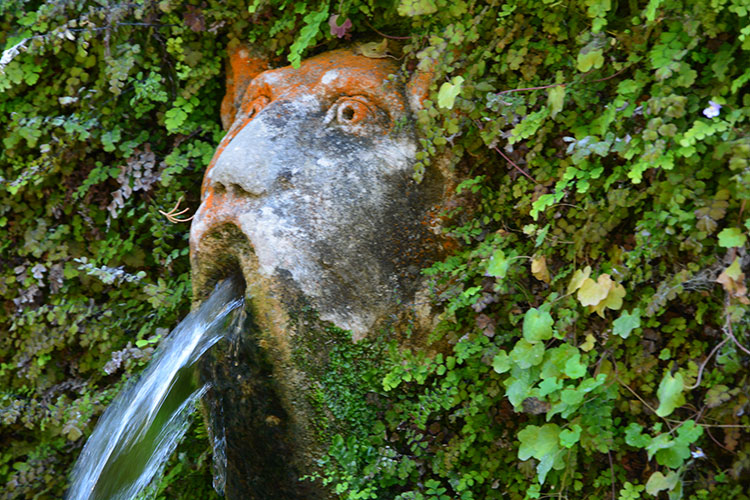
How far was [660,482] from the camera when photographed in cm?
206

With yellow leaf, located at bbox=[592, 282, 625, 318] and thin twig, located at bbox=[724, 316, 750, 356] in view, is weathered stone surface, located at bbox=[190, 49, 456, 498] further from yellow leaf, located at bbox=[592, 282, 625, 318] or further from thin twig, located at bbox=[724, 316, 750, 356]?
thin twig, located at bbox=[724, 316, 750, 356]

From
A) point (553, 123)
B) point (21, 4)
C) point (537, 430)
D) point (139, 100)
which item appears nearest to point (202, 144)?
point (139, 100)

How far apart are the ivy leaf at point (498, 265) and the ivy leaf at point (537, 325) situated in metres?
0.16

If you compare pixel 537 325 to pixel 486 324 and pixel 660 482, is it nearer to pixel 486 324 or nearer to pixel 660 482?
pixel 486 324

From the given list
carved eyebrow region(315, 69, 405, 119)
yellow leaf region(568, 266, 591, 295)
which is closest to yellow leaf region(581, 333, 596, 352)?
yellow leaf region(568, 266, 591, 295)

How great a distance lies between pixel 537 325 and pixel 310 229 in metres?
0.87

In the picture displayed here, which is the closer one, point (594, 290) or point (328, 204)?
point (594, 290)

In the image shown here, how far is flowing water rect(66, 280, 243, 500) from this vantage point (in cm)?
270

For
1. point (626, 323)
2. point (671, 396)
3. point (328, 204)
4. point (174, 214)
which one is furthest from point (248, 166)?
point (671, 396)

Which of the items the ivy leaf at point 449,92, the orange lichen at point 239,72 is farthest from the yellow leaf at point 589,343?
the orange lichen at point 239,72

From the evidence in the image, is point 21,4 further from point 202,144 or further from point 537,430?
point 537,430

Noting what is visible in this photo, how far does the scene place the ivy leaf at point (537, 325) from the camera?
2282 millimetres

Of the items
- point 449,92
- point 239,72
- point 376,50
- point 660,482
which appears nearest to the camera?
point 660,482

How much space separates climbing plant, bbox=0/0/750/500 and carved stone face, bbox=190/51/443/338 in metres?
0.12
